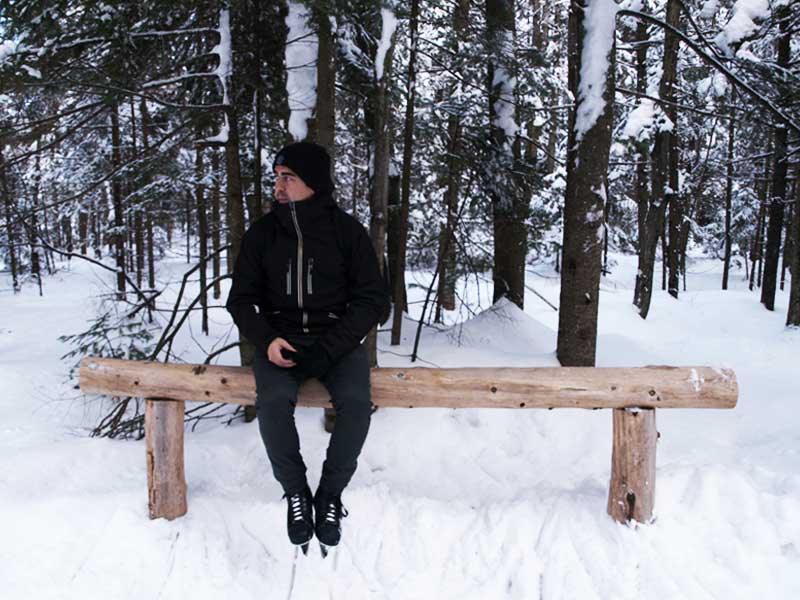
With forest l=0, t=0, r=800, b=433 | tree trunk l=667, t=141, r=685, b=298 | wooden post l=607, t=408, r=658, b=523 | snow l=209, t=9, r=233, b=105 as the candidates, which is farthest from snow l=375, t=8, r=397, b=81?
tree trunk l=667, t=141, r=685, b=298

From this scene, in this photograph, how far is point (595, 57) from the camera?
5.15 meters

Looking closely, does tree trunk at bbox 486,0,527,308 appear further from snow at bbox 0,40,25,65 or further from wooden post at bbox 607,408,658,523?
snow at bbox 0,40,25,65

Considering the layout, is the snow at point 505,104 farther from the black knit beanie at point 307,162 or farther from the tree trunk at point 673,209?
the tree trunk at point 673,209

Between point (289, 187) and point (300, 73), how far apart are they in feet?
7.16

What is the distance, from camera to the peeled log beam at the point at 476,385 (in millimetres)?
3502

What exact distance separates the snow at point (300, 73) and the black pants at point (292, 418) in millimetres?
2539

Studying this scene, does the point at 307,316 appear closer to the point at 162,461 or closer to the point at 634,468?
the point at 162,461

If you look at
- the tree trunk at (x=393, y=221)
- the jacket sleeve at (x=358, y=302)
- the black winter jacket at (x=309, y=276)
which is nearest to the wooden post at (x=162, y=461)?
the black winter jacket at (x=309, y=276)

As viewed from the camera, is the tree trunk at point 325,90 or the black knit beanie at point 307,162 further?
the tree trunk at point 325,90

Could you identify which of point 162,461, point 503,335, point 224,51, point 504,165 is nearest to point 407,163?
point 504,165

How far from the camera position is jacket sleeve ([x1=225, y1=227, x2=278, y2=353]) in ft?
11.0

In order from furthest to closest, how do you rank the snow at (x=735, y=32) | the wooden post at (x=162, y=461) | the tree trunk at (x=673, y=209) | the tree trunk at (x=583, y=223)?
1. the tree trunk at (x=673, y=209)
2. the snow at (x=735, y=32)
3. the tree trunk at (x=583, y=223)
4. the wooden post at (x=162, y=461)

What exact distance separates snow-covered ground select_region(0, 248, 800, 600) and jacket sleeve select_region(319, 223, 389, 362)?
1313mm

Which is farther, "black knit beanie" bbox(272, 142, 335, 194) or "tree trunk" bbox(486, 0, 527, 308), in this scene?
"tree trunk" bbox(486, 0, 527, 308)
